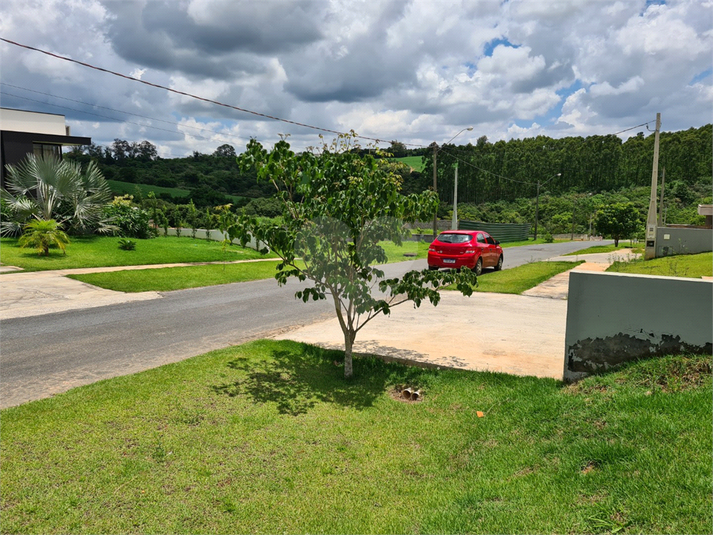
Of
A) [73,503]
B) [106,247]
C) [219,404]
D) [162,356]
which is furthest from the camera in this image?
[106,247]

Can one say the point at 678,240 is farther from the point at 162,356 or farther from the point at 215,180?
the point at 215,180

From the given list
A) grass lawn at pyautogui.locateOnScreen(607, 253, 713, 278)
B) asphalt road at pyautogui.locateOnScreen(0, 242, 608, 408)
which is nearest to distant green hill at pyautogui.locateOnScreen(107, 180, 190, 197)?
asphalt road at pyautogui.locateOnScreen(0, 242, 608, 408)

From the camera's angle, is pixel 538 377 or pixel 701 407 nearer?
pixel 701 407

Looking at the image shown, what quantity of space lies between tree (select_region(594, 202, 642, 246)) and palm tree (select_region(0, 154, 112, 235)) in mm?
32996

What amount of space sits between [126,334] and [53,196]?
17322 millimetres

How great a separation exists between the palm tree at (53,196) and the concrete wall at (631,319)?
75.1 feet

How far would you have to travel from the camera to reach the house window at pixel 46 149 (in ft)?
93.2

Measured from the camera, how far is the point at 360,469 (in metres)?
3.90

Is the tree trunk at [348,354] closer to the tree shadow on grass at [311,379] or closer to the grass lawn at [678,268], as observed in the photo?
the tree shadow on grass at [311,379]

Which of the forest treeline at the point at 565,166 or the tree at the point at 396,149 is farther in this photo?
the forest treeline at the point at 565,166

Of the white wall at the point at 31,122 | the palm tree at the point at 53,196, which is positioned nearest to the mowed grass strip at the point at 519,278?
the palm tree at the point at 53,196

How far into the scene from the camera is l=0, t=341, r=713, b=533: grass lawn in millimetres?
3096

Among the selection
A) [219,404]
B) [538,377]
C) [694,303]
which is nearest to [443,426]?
[538,377]

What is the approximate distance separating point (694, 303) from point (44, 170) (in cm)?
2488
